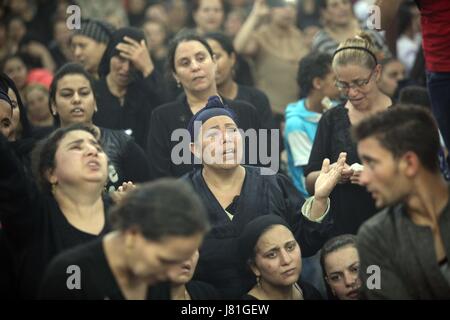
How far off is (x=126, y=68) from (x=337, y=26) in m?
2.04

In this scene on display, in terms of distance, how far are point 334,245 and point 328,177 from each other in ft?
1.16

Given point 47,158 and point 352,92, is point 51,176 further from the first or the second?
point 352,92

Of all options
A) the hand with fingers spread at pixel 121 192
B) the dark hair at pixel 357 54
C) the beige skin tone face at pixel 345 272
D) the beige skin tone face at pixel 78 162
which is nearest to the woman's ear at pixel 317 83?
the dark hair at pixel 357 54

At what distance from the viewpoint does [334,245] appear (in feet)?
14.3

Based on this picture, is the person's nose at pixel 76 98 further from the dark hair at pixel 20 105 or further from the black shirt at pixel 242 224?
the black shirt at pixel 242 224

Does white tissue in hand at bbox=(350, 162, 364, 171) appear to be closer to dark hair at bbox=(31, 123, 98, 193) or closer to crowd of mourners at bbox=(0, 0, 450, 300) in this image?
crowd of mourners at bbox=(0, 0, 450, 300)

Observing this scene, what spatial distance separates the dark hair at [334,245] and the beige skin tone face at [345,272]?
0.05 ft

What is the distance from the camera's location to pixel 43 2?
921 cm

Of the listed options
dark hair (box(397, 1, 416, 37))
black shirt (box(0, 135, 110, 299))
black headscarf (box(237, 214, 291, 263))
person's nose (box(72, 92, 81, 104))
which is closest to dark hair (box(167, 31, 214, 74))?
person's nose (box(72, 92, 81, 104))

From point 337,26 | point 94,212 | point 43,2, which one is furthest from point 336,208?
point 43,2

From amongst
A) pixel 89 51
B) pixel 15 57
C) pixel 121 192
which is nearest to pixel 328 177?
pixel 121 192

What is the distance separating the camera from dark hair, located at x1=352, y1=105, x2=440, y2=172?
133 inches

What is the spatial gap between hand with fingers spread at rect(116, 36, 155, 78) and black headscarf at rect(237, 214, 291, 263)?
1925 millimetres

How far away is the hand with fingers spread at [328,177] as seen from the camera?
4.25 metres
